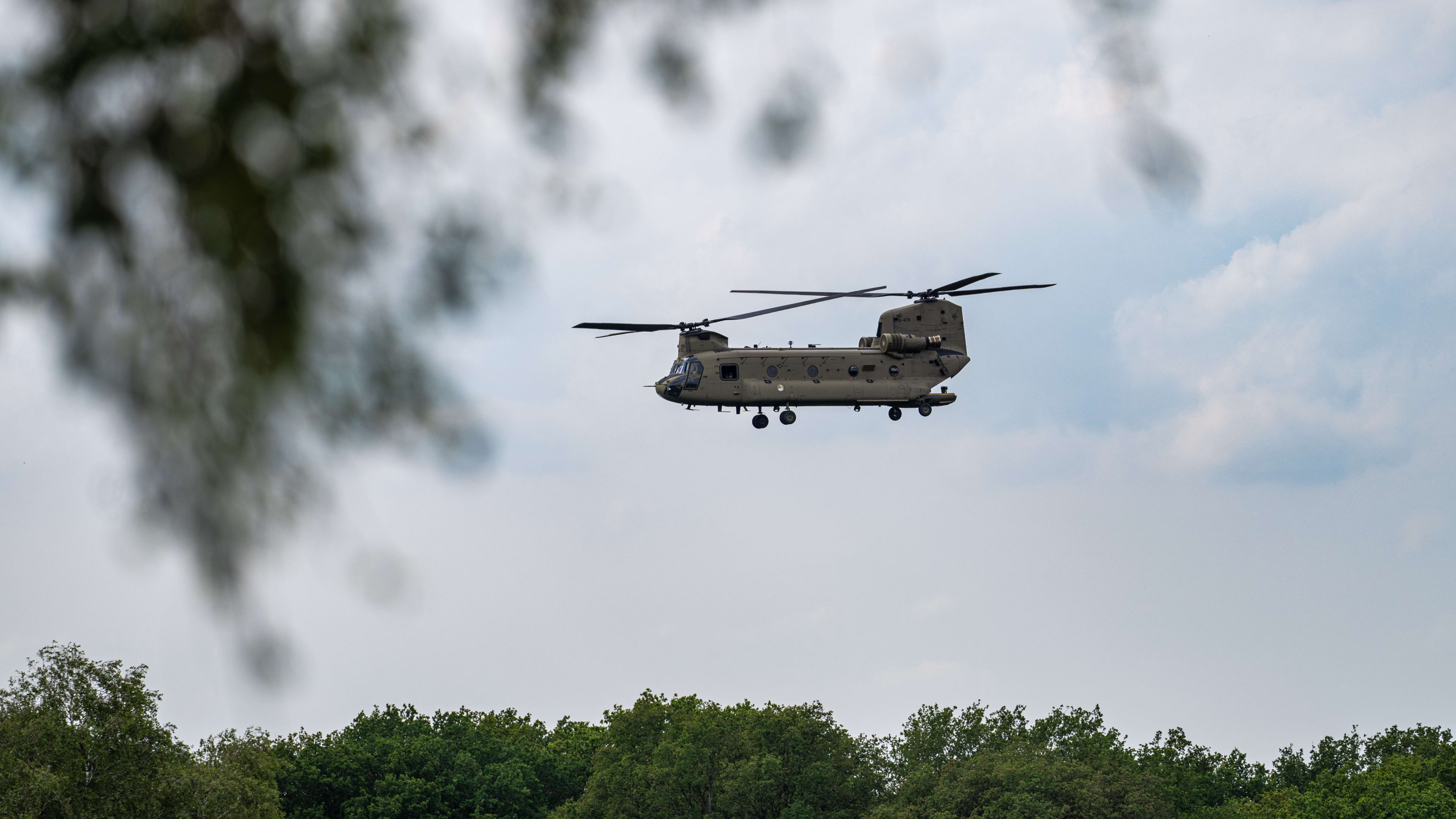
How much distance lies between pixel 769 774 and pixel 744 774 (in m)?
1.43

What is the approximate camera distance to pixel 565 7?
3.54 metres

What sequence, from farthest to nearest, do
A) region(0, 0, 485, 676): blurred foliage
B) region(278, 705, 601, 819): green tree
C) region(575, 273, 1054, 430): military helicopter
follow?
region(278, 705, 601, 819): green tree, region(575, 273, 1054, 430): military helicopter, region(0, 0, 485, 676): blurred foliage

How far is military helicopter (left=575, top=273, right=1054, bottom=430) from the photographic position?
4647 centimetres

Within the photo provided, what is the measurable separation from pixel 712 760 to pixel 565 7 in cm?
8210

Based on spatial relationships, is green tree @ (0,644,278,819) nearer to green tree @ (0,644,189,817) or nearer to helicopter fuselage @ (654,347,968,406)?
green tree @ (0,644,189,817)

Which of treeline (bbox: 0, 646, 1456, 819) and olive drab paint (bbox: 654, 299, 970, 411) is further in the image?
treeline (bbox: 0, 646, 1456, 819)

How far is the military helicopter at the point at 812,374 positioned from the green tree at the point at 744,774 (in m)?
36.3

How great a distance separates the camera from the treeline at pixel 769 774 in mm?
72250

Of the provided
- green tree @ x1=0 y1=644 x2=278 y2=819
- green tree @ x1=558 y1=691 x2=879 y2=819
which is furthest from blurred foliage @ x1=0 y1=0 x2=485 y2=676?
green tree @ x1=558 y1=691 x2=879 y2=819

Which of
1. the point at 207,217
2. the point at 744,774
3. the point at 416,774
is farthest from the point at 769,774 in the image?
the point at 207,217

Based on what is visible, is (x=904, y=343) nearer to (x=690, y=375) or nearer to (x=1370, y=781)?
(x=690, y=375)

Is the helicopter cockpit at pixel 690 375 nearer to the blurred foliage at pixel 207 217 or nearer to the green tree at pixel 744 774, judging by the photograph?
the green tree at pixel 744 774

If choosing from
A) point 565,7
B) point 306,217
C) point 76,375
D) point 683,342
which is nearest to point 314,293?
point 306,217

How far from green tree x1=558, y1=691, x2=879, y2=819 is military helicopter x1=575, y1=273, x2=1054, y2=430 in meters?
36.3
